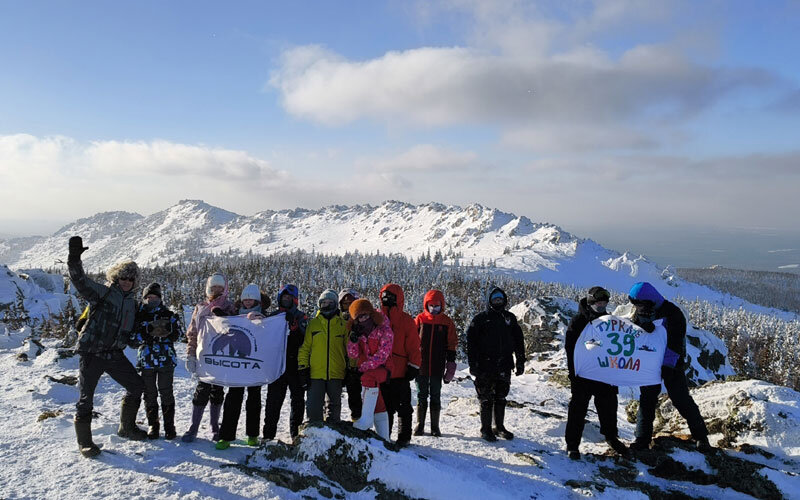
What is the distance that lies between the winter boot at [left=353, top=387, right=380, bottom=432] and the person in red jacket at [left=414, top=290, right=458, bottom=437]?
62.5 inches

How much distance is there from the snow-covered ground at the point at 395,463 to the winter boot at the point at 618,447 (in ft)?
0.75

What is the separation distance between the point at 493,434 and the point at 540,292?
160m

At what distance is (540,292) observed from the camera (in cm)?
15825

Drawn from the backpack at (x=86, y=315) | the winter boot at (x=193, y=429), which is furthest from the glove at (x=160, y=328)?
the winter boot at (x=193, y=429)

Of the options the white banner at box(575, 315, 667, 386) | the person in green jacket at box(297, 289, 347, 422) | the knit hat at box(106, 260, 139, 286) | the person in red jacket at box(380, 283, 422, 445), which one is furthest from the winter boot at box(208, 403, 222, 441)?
the white banner at box(575, 315, 667, 386)

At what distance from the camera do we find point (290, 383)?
648cm

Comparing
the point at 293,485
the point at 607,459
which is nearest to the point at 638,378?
the point at 607,459

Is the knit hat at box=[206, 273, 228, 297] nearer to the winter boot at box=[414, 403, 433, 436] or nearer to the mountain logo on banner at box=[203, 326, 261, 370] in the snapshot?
the mountain logo on banner at box=[203, 326, 261, 370]

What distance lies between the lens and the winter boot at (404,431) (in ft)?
20.9

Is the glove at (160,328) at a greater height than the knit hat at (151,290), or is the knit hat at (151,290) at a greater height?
the knit hat at (151,290)

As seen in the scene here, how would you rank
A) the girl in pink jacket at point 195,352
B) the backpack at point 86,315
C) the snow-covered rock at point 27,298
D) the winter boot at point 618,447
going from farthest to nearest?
1. the snow-covered rock at point 27,298
2. the winter boot at point 618,447
3. the girl in pink jacket at point 195,352
4. the backpack at point 86,315

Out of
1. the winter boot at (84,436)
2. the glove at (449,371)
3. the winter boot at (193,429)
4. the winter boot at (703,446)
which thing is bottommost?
the winter boot at (703,446)

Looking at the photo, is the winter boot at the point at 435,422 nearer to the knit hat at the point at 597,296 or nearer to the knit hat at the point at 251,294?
the knit hat at the point at 597,296

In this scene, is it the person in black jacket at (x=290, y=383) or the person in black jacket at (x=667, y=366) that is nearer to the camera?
the person in black jacket at (x=290, y=383)
